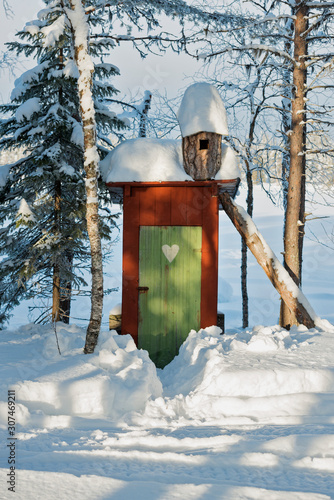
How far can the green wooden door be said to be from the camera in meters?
6.97

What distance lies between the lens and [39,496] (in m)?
2.30

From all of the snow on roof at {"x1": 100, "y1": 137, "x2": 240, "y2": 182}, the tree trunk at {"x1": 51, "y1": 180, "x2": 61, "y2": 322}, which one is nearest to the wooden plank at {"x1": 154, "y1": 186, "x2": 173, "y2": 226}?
the snow on roof at {"x1": 100, "y1": 137, "x2": 240, "y2": 182}

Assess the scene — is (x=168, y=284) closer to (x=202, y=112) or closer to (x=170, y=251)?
(x=170, y=251)

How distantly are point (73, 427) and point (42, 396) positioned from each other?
2.05ft

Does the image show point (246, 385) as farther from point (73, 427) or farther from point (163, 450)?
point (73, 427)

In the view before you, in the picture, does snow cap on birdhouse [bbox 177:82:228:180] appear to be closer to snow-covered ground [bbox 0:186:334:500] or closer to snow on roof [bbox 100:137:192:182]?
snow on roof [bbox 100:137:192:182]

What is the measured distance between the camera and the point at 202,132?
690 centimetres

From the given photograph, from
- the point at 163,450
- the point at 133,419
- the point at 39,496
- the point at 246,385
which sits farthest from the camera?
the point at 246,385

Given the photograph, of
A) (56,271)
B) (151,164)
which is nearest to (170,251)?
(151,164)

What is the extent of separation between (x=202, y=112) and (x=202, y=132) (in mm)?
359

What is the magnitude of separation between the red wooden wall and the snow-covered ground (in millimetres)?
833

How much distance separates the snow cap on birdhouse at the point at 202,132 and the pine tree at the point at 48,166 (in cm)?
199

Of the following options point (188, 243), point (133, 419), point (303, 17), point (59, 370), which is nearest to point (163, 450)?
point (133, 419)

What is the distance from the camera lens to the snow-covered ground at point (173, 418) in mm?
2508
